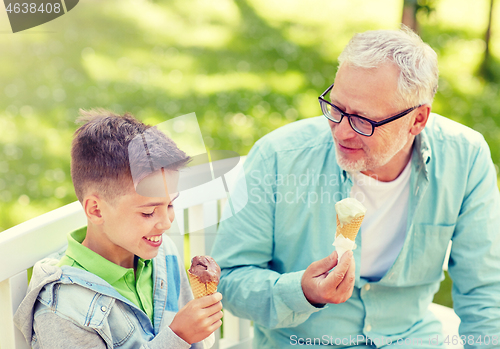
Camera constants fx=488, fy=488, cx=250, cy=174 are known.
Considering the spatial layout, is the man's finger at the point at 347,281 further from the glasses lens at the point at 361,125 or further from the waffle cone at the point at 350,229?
the glasses lens at the point at 361,125

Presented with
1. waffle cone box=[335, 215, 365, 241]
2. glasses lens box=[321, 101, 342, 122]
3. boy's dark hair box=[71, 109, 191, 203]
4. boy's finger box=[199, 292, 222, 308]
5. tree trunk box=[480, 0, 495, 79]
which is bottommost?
tree trunk box=[480, 0, 495, 79]

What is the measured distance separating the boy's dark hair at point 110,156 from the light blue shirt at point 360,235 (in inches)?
21.0

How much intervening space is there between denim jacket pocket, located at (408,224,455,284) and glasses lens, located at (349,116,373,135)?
17.3 inches

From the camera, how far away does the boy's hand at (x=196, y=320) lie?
4.24 ft

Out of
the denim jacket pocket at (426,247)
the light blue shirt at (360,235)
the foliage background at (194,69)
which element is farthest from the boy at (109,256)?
the foliage background at (194,69)

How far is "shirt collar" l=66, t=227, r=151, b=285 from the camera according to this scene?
1.37 m

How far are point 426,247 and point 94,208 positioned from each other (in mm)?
1261

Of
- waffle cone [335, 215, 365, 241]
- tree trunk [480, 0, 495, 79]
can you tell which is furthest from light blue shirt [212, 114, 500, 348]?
tree trunk [480, 0, 495, 79]

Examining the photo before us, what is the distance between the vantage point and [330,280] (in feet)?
4.86

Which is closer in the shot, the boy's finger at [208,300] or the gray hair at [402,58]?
the boy's finger at [208,300]

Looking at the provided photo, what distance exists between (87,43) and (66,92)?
0.68 meters

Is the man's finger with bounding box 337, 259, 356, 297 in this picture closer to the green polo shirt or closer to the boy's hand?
the boy's hand

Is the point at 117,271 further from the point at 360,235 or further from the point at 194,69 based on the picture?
the point at 194,69

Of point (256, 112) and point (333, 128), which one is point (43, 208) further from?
point (333, 128)
